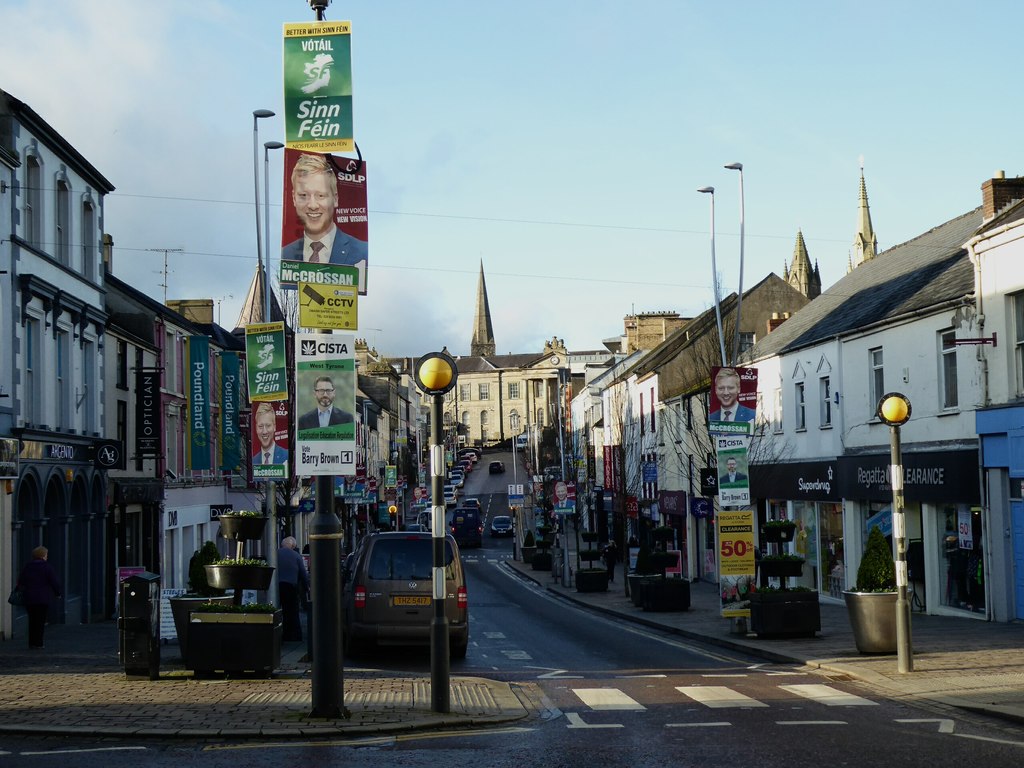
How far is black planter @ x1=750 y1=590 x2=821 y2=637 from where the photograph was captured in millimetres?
20859

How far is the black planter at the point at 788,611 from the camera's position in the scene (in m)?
20.9

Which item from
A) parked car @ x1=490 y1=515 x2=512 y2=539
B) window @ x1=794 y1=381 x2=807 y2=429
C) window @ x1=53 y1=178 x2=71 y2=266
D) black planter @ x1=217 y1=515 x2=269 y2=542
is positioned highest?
window @ x1=53 y1=178 x2=71 y2=266

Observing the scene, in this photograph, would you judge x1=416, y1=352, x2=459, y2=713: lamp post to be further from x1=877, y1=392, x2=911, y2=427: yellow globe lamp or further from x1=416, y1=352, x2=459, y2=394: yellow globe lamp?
x1=877, y1=392, x2=911, y2=427: yellow globe lamp

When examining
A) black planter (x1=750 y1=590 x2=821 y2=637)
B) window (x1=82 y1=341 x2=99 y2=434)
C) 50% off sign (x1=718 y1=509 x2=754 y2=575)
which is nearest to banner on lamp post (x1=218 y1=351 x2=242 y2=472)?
window (x1=82 y1=341 x2=99 y2=434)

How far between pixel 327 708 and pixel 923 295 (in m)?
19.9

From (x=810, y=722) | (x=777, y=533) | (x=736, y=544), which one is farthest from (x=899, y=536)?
(x=736, y=544)

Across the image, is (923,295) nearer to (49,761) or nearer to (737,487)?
(737,487)

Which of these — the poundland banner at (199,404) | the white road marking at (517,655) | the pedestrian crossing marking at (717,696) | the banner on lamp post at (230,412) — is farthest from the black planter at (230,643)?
the poundland banner at (199,404)

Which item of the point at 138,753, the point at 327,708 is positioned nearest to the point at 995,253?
the point at 327,708

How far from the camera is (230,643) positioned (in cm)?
1455

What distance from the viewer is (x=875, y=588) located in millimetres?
17781

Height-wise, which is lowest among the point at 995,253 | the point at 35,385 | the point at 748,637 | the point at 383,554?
the point at 748,637

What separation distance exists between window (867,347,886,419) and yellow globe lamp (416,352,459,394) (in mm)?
18950

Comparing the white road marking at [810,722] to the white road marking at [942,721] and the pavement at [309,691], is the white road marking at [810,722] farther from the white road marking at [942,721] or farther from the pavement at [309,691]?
the pavement at [309,691]
